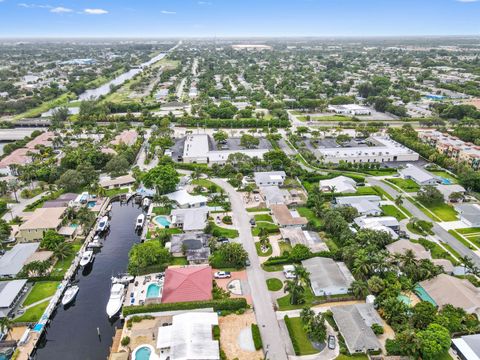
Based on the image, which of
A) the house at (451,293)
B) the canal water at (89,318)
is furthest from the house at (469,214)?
the canal water at (89,318)

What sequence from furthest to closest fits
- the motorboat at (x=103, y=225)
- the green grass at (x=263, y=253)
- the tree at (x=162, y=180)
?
the tree at (x=162, y=180)
the motorboat at (x=103, y=225)
the green grass at (x=263, y=253)

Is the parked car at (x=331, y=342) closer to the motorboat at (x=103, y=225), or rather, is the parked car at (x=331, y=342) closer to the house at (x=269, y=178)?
the house at (x=269, y=178)

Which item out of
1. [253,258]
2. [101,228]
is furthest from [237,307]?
[101,228]

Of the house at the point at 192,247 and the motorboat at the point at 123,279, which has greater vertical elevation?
the house at the point at 192,247

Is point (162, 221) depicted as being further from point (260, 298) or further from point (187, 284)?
point (260, 298)

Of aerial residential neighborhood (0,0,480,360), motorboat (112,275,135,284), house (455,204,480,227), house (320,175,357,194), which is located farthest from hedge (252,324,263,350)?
house (455,204,480,227)

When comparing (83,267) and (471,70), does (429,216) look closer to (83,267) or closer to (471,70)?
(83,267)
